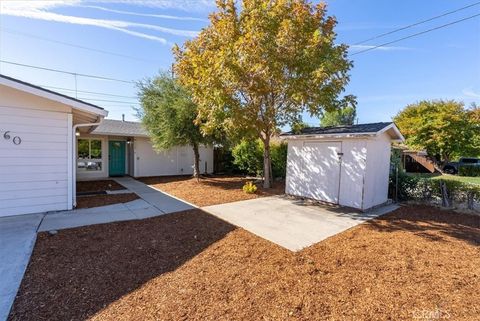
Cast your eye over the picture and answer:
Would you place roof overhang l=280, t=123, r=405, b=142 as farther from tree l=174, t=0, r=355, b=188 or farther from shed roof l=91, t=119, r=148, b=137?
shed roof l=91, t=119, r=148, b=137

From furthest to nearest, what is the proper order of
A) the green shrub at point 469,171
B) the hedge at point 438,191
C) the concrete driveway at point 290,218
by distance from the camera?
the green shrub at point 469,171
the hedge at point 438,191
the concrete driveway at point 290,218

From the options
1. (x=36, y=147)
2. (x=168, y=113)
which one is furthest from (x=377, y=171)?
(x=36, y=147)

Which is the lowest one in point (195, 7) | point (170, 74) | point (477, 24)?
point (170, 74)

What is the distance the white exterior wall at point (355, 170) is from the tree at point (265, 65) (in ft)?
5.38

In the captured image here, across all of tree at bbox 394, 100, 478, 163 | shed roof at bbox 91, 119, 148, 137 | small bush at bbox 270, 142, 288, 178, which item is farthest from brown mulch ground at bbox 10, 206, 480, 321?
tree at bbox 394, 100, 478, 163

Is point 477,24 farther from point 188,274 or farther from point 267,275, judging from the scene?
point 188,274

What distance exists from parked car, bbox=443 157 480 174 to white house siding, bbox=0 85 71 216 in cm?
2675

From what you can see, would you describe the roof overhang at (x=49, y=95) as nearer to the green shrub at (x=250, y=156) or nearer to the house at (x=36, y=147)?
the house at (x=36, y=147)

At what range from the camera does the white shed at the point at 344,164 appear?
7.21 m

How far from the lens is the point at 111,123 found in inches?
631

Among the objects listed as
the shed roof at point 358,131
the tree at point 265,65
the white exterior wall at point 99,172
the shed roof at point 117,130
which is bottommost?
the white exterior wall at point 99,172

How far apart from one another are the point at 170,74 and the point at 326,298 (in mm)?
11917

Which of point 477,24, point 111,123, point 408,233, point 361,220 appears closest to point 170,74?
point 111,123

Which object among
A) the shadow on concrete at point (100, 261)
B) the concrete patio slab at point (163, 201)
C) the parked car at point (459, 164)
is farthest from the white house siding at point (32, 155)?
the parked car at point (459, 164)
